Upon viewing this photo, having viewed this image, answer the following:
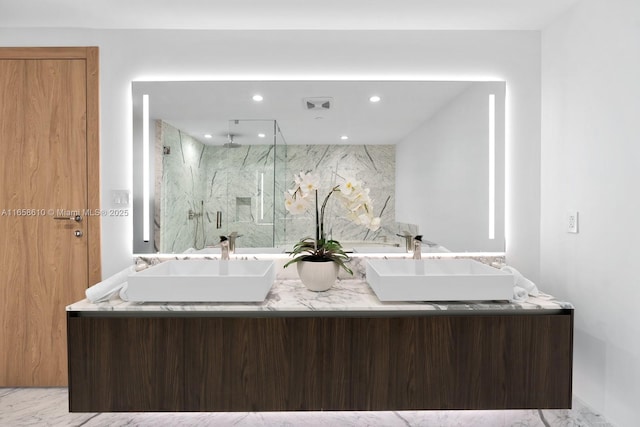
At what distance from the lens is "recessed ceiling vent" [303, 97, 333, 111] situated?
2088mm

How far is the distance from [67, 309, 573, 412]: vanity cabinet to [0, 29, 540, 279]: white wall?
2.75ft

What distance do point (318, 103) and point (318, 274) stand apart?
1.04 m

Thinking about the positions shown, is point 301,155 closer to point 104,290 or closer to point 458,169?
point 458,169

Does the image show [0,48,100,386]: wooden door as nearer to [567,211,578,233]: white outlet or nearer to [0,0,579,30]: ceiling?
[0,0,579,30]: ceiling

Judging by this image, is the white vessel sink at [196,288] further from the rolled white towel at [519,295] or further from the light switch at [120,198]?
the rolled white towel at [519,295]

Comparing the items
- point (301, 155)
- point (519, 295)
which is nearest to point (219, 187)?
point (301, 155)

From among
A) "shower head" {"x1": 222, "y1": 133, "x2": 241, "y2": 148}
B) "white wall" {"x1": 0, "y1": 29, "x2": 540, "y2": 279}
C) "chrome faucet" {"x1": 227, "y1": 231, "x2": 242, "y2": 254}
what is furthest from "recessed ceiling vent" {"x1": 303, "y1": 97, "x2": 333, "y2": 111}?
"chrome faucet" {"x1": 227, "y1": 231, "x2": 242, "y2": 254}

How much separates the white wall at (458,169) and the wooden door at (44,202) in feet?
6.26

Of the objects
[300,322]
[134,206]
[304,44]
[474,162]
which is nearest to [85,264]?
[134,206]

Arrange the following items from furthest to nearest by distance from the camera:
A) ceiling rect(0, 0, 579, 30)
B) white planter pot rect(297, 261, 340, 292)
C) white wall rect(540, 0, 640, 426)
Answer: ceiling rect(0, 0, 579, 30) → white planter pot rect(297, 261, 340, 292) → white wall rect(540, 0, 640, 426)

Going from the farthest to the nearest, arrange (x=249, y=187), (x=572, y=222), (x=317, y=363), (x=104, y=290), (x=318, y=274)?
(x=249, y=187) < (x=572, y=222) < (x=318, y=274) < (x=104, y=290) < (x=317, y=363)

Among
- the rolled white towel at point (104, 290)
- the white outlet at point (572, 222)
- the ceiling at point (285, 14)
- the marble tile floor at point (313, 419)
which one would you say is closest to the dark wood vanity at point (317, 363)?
the rolled white towel at point (104, 290)

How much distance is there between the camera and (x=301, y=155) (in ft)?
6.88

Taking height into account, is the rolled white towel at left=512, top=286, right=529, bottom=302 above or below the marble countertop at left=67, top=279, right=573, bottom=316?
above
